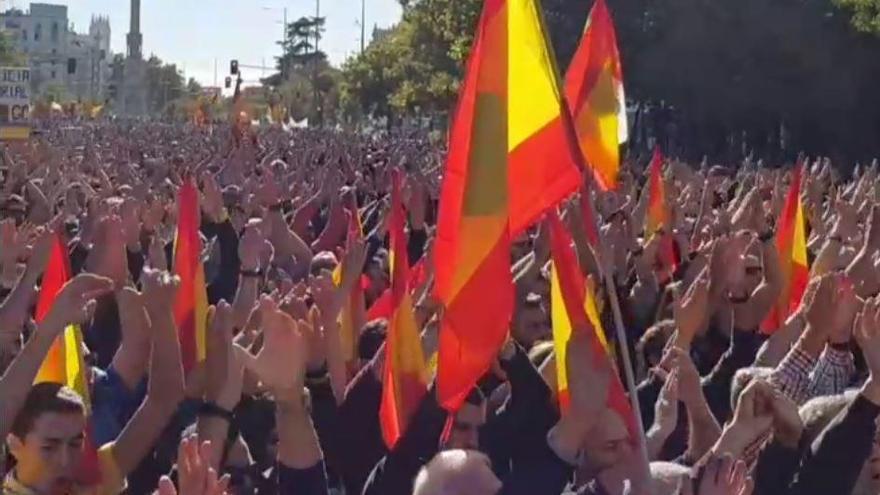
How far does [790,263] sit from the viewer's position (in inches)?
360

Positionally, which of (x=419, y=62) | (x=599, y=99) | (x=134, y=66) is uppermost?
(x=419, y=62)

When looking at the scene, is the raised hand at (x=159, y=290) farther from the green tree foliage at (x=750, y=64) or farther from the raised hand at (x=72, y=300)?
the green tree foliage at (x=750, y=64)

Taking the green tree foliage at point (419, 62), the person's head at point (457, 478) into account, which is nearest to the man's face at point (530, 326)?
the person's head at point (457, 478)

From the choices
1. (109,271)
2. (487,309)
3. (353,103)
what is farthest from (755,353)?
(353,103)

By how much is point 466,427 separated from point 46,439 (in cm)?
149

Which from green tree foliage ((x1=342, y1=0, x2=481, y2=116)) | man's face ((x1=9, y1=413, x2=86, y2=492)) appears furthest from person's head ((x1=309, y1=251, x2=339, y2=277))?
green tree foliage ((x1=342, y1=0, x2=481, y2=116))

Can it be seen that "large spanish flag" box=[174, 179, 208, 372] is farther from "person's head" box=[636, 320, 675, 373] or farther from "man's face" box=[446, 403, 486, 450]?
"person's head" box=[636, 320, 675, 373]

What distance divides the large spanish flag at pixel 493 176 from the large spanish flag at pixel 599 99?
2375 millimetres

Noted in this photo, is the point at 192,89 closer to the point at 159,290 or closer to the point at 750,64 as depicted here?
the point at 750,64

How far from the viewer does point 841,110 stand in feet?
132

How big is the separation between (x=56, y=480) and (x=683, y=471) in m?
1.68

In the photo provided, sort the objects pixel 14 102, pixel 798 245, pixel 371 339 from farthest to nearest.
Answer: pixel 14 102
pixel 798 245
pixel 371 339

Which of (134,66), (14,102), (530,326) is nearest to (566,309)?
(530,326)

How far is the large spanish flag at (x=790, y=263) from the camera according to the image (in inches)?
316
